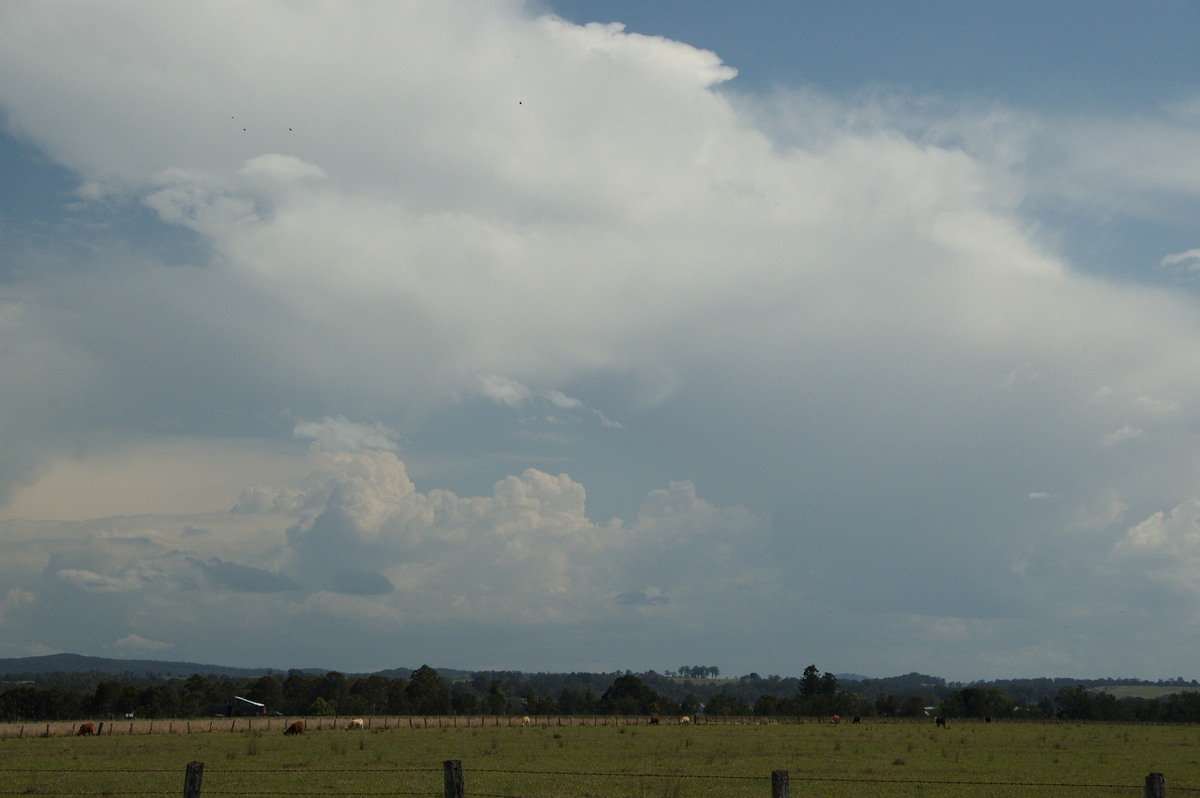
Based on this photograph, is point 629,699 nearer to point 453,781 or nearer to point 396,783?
point 396,783

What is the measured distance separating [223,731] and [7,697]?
75.4m

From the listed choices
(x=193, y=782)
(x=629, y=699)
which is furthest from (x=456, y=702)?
(x=193, y=782)

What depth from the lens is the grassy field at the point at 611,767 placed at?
29203 millimetres

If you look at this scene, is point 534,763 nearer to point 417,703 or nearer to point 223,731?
point 223,731

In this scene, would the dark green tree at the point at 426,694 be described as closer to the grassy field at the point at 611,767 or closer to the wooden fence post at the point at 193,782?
the grassy field at the point at 611,767

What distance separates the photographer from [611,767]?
125 feet

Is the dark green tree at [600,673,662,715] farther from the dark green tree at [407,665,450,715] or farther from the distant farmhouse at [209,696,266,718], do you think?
the distant farmhouse at [209,696,266,718]

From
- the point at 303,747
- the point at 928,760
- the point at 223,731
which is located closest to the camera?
the point at 928,760

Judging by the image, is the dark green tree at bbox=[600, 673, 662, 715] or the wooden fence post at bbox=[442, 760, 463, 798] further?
the dark green tree at bbox=[600, 673, 662, 715]

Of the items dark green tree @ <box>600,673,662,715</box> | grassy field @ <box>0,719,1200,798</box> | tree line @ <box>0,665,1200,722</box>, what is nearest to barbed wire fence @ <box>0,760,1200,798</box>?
grassy field @ <box>0,719,1200,798</box>

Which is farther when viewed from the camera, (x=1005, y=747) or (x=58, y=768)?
(x=1005, y=747)

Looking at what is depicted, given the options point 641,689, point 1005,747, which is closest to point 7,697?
point 641,689

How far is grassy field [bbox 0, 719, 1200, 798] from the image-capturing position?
29.2m

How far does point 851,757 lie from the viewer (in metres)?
45.0
